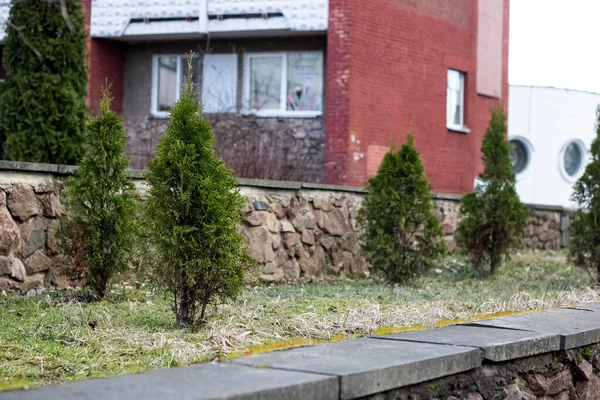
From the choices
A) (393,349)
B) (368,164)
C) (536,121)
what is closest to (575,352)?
(393,349)

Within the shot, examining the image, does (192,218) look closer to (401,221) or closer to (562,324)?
(562,324)

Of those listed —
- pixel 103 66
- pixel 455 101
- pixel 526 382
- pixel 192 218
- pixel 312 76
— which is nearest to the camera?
pixel 526 382

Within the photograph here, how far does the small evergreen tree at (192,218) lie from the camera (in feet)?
19.8

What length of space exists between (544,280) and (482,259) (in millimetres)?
1793

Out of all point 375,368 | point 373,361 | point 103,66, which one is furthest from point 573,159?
point 375,368

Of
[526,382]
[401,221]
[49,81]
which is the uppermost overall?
[49,81]

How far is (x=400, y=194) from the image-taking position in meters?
10.8

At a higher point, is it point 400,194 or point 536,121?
point 536,121

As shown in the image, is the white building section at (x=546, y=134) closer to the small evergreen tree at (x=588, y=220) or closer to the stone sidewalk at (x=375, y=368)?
the small evergreen tree at (x=588, y=220)

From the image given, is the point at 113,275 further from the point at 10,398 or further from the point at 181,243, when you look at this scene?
the point at 10,398

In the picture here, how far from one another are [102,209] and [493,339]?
421cm

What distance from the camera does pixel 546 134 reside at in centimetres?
3058

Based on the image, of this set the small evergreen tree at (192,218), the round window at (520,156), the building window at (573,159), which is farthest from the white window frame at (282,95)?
the building window at (573,159)

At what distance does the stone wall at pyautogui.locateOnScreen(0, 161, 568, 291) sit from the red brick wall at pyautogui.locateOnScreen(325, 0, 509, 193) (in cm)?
438
